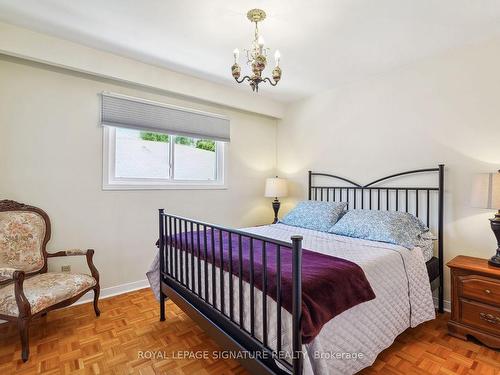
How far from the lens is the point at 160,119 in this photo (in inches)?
122

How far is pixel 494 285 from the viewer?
1909mm

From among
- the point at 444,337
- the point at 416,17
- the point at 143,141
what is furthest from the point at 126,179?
the point at 444,337

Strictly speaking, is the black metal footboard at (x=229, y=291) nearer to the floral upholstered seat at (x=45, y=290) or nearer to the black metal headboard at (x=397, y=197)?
the floral upholstered seat at (x=45, y=290)

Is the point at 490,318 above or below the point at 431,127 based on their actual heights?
below

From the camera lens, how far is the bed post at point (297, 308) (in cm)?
117

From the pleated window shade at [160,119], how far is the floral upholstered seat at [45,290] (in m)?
1.47

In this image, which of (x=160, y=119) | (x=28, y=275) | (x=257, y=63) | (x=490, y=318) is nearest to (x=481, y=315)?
(x=490, y=318)

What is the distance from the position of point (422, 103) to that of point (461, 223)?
1188 millimetres

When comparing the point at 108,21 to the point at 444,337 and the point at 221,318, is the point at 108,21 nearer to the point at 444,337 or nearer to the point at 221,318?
the point at 221,318

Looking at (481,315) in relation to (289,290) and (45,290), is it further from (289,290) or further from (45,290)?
(45,290)

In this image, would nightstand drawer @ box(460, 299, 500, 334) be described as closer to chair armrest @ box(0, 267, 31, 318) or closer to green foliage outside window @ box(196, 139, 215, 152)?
green foliage outside window @ box(196, 139, 215, 152)

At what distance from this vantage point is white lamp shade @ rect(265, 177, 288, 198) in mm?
3764

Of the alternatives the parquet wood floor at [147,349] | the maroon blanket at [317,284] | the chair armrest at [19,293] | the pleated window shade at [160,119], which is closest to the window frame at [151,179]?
the pleated window shade at [160,119]

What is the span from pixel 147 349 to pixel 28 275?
1237 millimetres
